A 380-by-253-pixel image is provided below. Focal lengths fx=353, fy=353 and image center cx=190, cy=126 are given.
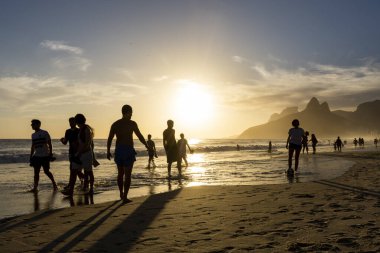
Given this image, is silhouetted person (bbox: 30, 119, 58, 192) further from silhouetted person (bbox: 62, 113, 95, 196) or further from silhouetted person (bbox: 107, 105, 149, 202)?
silhouetted person (bbox: 107, 105, 149, 202)

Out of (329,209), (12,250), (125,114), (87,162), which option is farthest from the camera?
(87,162)

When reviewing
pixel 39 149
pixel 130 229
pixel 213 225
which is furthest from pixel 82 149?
pixel 213 225

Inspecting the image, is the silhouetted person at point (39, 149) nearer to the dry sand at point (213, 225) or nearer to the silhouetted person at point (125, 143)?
the silhouetted person at point (125, 143)

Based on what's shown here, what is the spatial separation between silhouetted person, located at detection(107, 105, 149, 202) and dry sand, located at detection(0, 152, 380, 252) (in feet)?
2.44

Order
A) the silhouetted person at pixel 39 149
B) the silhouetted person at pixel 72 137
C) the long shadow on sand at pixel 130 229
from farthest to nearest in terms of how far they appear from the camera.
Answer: the silhouetted person at pixel 39 149
the silhouetted person at pixel 72 137
the long shadow on sand at pixel 130 229

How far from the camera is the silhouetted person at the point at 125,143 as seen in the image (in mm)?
8211

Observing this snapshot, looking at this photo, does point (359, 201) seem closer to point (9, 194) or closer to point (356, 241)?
point (356, 241)

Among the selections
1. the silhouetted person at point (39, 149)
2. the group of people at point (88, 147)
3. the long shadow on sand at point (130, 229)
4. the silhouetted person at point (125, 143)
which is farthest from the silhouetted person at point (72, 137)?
the long shadow on sand at point (130, 229)

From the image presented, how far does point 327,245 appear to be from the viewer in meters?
4.12

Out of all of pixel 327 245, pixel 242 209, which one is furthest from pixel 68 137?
pixel 327 245

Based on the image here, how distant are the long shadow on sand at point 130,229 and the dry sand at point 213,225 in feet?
0.04

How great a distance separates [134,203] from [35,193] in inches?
182

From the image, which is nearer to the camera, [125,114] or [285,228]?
[285,228]

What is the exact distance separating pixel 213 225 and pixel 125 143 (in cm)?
366
